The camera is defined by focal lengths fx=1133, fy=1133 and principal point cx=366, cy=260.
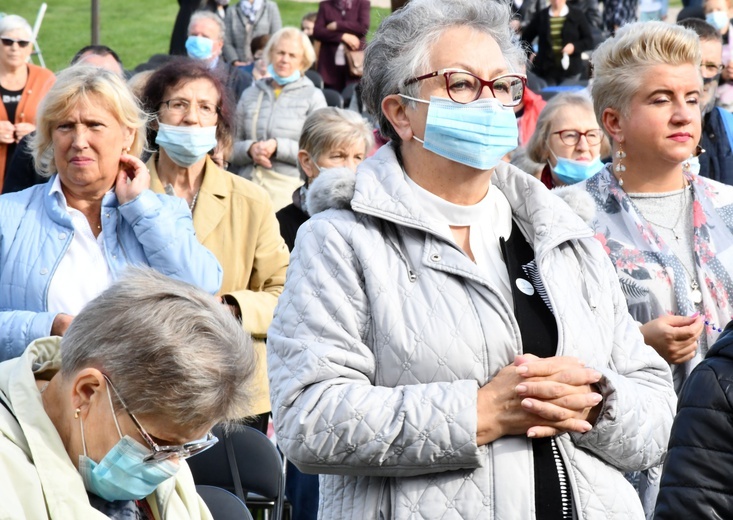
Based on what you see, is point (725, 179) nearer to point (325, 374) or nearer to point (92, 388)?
point (325, 374)

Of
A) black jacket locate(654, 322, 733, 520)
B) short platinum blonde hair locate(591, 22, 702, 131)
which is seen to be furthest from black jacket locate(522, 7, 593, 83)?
black jacket locate(654, 322, 733, 520)

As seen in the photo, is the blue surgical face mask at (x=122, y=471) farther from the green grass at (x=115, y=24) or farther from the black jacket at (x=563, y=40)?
the green grass at (x=115, y=24)

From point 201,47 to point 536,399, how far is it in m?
8.84

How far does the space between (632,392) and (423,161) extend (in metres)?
0.84

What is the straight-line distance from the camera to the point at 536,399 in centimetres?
279

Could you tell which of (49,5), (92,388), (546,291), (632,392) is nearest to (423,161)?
(546,291)

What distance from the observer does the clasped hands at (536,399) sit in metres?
2.78

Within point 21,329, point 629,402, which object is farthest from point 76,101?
point 629,402

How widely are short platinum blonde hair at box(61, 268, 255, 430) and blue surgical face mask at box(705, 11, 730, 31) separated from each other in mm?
9126

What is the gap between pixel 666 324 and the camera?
3.62m

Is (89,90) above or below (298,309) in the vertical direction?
above

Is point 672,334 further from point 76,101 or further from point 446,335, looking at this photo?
point 76,101

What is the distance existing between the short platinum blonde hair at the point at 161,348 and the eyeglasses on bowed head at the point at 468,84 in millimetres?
864

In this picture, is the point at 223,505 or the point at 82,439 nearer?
the point at 82,439
